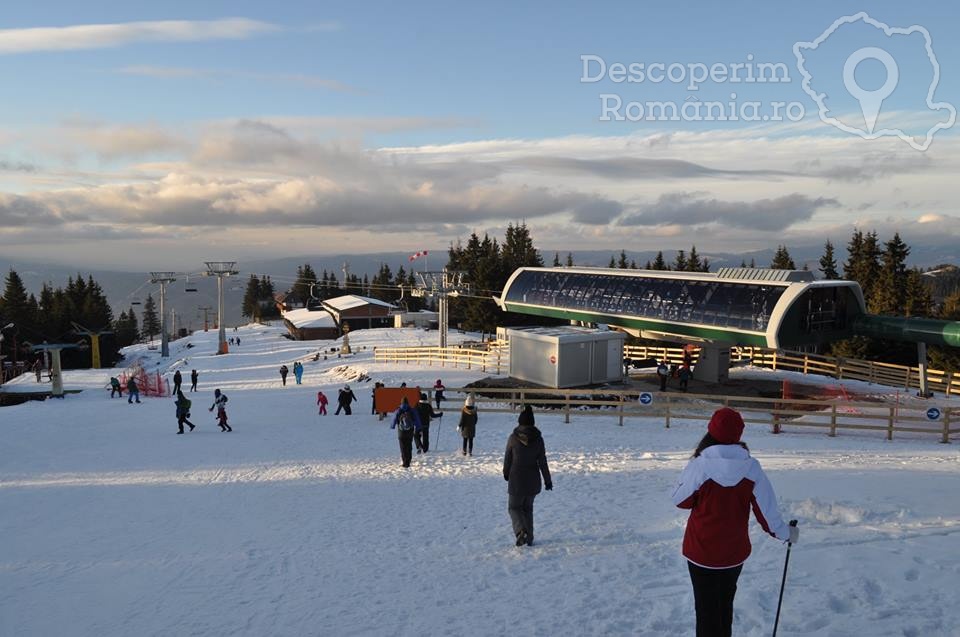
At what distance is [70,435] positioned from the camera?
21.2m

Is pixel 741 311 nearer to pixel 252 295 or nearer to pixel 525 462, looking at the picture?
pixel 525 462

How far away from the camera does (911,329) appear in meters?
28.6

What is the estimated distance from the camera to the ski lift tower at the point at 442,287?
Answer: 4647cm

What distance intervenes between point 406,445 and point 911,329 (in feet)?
79.9

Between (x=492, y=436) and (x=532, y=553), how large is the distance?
988cm

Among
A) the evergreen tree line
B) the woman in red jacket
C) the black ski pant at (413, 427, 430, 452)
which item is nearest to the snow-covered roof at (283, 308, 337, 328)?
the evergreen tree line

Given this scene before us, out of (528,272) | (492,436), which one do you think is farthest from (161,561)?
(528,272)

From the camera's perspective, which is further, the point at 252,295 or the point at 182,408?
the point at 252,295

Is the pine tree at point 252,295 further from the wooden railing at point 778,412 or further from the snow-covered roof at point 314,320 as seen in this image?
the wooden railing at point 778,412

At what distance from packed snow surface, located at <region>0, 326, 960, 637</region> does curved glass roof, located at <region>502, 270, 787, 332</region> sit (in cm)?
1145

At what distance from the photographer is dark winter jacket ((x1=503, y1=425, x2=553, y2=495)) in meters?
8.60

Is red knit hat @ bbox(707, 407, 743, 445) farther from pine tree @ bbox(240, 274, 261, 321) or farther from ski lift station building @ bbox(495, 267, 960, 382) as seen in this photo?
pine tree @ bbox(240, 274, 261, 321)

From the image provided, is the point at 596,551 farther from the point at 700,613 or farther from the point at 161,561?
the point at 161,561

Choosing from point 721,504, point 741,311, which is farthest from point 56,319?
point 721,504
